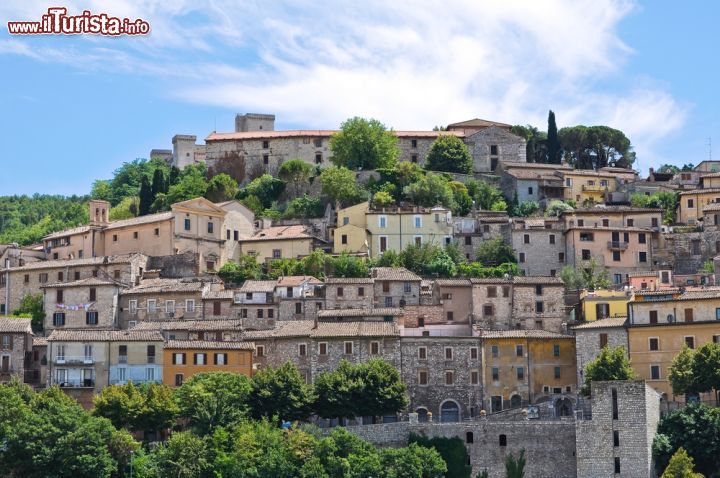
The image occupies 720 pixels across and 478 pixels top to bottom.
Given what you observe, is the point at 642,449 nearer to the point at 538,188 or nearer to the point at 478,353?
the point at 478,353

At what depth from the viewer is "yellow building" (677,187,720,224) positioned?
329 feet

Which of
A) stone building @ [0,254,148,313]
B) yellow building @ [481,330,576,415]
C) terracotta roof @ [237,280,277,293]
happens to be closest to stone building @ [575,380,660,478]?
yellow building @ [481,330,576,415]

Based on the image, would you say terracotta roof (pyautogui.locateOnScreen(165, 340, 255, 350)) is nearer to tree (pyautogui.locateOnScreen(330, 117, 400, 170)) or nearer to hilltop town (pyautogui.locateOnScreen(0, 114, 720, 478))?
hilltop town (pyautogui.locateOnScreen(0, 114, 720, 478))

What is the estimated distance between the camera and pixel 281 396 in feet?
240

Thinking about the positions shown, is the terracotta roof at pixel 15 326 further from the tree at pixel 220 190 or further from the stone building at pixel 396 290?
the tree at pixel 220 190

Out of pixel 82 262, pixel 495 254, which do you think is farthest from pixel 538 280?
pixel 82 262

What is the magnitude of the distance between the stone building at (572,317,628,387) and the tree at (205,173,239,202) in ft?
126

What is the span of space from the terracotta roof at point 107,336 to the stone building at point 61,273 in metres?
9.47

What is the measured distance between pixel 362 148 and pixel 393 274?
85.5 ft

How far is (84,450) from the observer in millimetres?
68875

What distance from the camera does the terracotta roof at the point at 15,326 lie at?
264 feet

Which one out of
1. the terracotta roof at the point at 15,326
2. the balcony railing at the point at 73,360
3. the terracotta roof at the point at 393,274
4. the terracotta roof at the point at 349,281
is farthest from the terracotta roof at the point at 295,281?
the terracotta roof at the point at 15,326

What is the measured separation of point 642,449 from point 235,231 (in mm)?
38635

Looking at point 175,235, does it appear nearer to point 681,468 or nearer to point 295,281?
point 295,281
